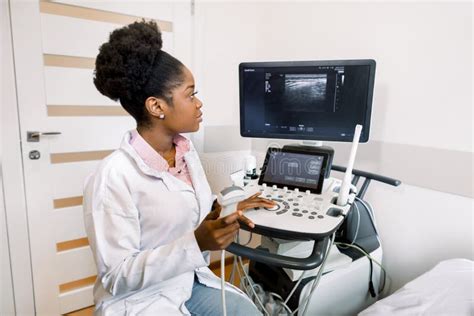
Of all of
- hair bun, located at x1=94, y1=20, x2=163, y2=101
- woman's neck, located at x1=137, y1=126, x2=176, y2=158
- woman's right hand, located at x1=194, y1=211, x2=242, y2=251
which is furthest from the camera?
woman's neck, located at x1=137, y1=126, x2=176, y2=158

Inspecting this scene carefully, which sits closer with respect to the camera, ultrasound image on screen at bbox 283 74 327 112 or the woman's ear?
the woman's ear

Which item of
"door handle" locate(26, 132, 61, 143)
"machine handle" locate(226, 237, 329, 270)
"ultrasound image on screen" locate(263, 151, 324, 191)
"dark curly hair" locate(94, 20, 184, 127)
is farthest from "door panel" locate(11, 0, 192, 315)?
"machine handle" locate(226, 237, 329, 270)

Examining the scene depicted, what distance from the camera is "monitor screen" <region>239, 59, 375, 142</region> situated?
1.17 m

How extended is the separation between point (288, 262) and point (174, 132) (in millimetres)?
551

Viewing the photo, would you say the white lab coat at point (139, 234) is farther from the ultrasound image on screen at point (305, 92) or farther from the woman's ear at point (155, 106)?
the ultrasound image on screen at point (305, 92)

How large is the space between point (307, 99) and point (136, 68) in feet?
2.12

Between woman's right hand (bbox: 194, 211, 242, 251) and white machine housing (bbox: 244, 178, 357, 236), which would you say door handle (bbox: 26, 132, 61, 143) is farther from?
woman's right hand (bbox: 194, 211, 242, 251)

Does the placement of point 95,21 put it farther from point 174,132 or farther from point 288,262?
point 288,262

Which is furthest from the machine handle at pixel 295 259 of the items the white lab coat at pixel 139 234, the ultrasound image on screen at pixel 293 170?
the ultrasound image on screen at pixel 293 170

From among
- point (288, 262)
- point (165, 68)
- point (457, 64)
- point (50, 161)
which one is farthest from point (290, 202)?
point (50, 161)

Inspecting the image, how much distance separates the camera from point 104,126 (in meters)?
1.77

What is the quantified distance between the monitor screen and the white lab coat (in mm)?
451

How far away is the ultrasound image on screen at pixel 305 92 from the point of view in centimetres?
121

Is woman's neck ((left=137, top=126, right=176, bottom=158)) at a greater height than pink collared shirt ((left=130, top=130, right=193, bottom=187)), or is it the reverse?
woman's neck ((left=137, top=126, right=176, bottom=158))
